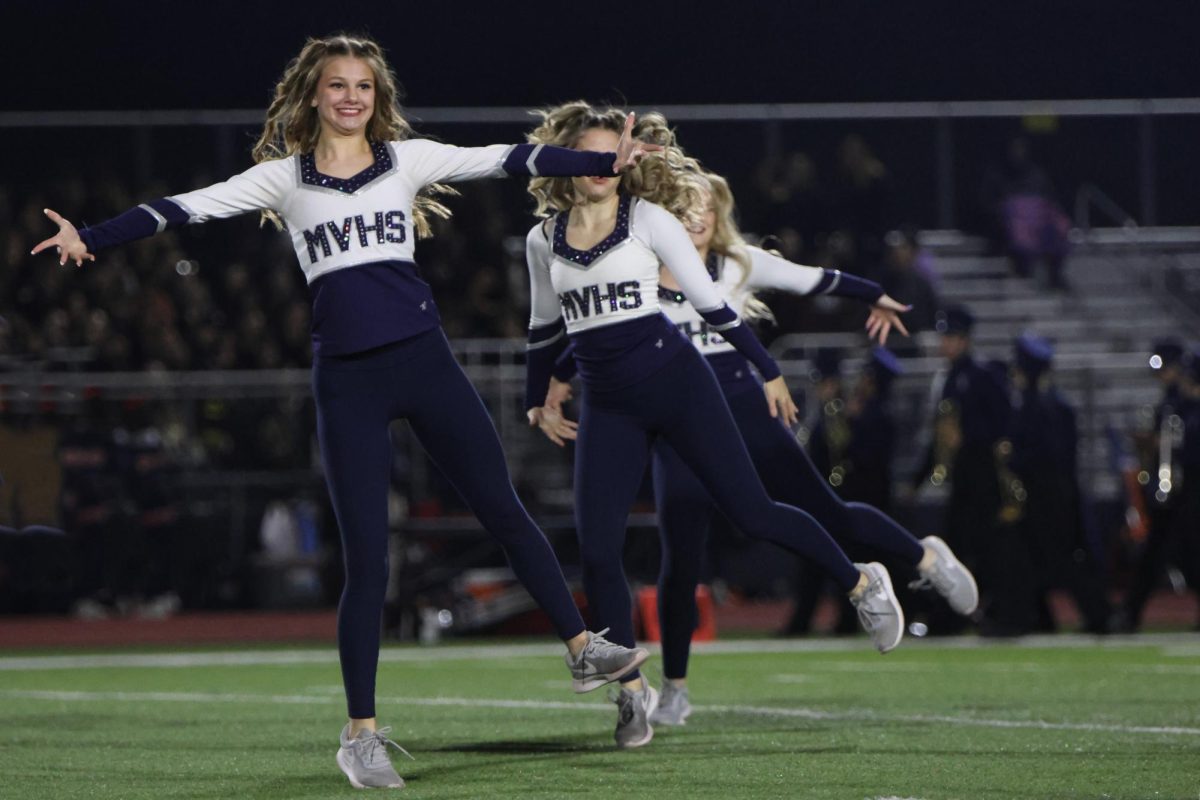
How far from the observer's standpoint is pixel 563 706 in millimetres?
8047

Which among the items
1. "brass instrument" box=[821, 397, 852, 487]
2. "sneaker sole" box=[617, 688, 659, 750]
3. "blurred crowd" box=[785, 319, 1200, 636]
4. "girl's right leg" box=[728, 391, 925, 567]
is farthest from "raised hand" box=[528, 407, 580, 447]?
"brass instrument" box=[821, 397, 852, 487]

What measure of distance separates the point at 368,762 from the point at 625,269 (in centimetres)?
184

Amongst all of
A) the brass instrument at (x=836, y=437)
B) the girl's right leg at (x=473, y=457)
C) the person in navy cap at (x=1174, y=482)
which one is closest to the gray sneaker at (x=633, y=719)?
the girl's right leg at (x=473, y=457)

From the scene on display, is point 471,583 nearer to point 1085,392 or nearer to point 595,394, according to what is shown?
point 1085,392

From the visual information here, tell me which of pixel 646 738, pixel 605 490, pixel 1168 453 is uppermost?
pixel 605 490

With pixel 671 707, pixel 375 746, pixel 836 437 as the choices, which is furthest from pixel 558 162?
pixel 836 437

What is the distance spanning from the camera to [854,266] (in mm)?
18859

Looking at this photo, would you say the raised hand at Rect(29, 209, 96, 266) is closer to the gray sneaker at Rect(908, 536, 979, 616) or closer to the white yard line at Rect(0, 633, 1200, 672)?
the gray sneaker at Rect(908, 536, 979, 616)

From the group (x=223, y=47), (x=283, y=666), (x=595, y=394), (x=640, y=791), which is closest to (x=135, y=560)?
(x=283, y=666)

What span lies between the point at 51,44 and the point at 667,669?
1560 centimetres

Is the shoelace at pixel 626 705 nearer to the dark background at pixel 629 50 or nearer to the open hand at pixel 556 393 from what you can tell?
the open hand at pixel 556 393

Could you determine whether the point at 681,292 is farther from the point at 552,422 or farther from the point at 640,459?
the point at 640,459

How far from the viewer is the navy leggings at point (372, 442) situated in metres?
5.32

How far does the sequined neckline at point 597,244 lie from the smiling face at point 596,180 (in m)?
0.06
